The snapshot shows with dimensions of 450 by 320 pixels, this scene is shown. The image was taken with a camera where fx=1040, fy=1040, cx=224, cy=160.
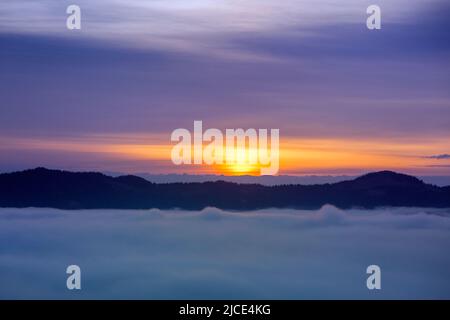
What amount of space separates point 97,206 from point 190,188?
1212 millimetres

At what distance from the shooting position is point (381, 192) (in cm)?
1203

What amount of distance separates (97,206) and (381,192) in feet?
11.1
